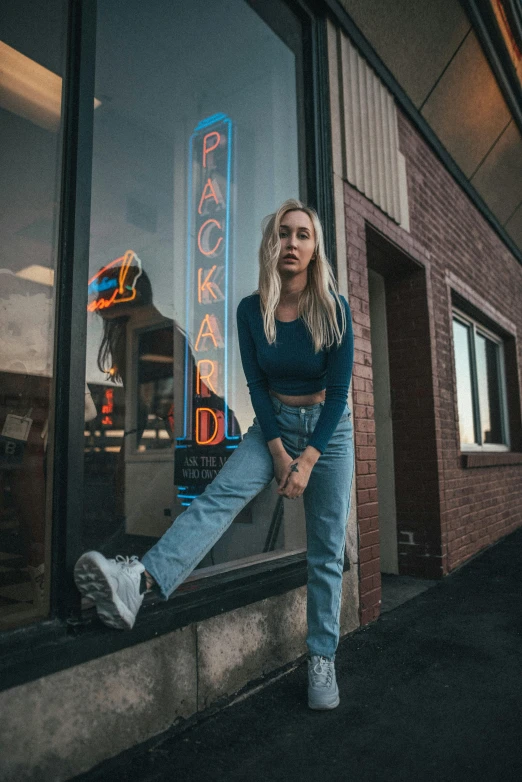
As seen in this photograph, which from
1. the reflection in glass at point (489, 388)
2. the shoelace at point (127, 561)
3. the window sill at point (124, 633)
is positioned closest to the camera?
the window sill at point (124, 633)

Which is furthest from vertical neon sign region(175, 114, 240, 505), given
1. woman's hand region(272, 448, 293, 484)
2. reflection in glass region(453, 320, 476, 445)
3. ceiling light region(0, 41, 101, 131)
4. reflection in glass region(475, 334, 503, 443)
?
reflection in glass region(475, 334, 503, 443)

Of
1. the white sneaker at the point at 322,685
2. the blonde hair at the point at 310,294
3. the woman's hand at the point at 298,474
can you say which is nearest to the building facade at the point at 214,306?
→ the white sneaker at the point at 322,685

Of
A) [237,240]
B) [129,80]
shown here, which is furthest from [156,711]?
[129,80]

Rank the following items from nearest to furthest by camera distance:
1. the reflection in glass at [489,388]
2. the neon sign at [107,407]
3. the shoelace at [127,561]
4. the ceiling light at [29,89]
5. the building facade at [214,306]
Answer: the shoelace at [127,561] → the building facade at [214,306] → the ceiling light at [29,89] → the neon sign at [107,407] → the reflection in glass at [489,388]

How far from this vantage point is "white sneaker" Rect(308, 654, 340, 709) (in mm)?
2027

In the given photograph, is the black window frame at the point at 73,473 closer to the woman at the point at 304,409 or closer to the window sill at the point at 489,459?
the woman at the point at 304,409

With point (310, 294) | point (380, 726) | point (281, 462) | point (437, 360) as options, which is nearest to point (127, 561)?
point (281, 462)

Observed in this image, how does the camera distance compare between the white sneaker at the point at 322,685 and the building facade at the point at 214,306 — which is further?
the white sneaker at the point at 322,685

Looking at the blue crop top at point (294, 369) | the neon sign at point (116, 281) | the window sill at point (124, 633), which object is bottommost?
the window sill at point (124, 633)

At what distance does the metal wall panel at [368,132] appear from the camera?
358 cm

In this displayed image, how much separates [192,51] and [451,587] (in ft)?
15.5

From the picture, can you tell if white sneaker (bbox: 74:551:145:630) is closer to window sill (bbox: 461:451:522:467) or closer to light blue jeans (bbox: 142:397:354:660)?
light blue jeans (bbox: 142:397:354:660)

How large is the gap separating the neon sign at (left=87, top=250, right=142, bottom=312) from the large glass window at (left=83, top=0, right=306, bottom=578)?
0.6 inches

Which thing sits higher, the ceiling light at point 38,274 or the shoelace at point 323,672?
the ceiling light at point 38,274
